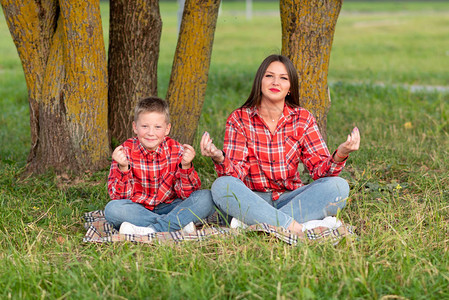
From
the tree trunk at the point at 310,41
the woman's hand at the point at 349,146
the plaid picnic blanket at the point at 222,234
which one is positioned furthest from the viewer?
the tree trunk at the point at 310,41

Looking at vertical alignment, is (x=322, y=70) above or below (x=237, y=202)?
above

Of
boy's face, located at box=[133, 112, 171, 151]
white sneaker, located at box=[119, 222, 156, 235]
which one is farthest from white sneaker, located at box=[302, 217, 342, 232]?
boy's face, located at box=[133, 112, 171, 151]

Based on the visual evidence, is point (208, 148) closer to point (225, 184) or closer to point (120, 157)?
point (225, 184)

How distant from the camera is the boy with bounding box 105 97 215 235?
3709mm

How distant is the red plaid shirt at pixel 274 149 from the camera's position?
152 inches

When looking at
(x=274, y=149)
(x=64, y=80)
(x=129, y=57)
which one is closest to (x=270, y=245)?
(x=274, y=149)

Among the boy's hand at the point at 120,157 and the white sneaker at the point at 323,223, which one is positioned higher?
the boy's hand at the point at 120,157

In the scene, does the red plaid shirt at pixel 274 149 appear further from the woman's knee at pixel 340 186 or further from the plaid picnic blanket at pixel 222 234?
the plaid picnic blanket at pixel 222 234

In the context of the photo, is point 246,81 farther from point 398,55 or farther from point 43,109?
point 398,55

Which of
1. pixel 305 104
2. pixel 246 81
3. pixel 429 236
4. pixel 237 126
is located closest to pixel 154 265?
pixel 237 126

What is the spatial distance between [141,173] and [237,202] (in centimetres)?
68

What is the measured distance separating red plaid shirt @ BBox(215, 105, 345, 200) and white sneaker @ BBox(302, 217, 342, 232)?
0.35 metres

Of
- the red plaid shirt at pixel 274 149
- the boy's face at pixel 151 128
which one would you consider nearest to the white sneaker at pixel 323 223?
the red plaid shirt at pixel 274 149

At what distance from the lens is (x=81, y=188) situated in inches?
184
